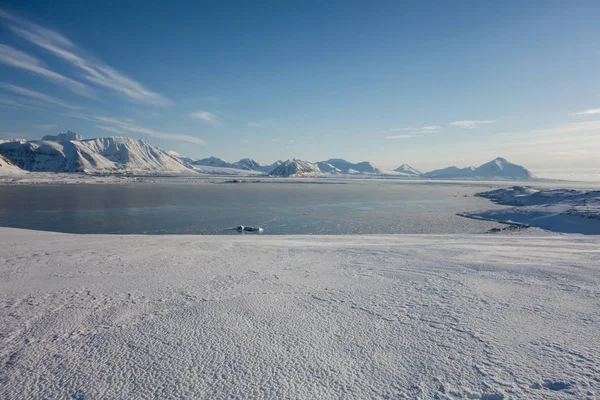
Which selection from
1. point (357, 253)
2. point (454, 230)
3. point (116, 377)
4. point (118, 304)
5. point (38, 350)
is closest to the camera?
point (116, 377)

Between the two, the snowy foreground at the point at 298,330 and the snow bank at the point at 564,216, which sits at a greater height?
the snowy foreground at the point at 298,330

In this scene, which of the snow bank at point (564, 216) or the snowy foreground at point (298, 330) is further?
the snow bank at point (564, 216)

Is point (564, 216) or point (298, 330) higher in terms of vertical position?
point (298, 330)

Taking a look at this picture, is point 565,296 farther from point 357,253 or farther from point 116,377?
point 116,377

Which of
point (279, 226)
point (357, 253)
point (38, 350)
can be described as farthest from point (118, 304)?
point (279, 226)

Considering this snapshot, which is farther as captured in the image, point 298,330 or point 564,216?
point 564,216

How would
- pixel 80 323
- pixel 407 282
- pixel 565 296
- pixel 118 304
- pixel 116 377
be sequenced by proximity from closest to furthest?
1. pixel 116 377
2. pixel 80 323
3. pixel 118 304
4. pixel 565 296
5. pixel 407 282

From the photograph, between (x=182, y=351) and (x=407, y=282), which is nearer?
(x=182, y=351)

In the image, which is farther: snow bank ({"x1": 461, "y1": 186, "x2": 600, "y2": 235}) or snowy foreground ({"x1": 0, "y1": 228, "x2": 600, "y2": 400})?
snow bank ({"x1": 461, "y1": 186, "x2": 600, "y2": 235})
